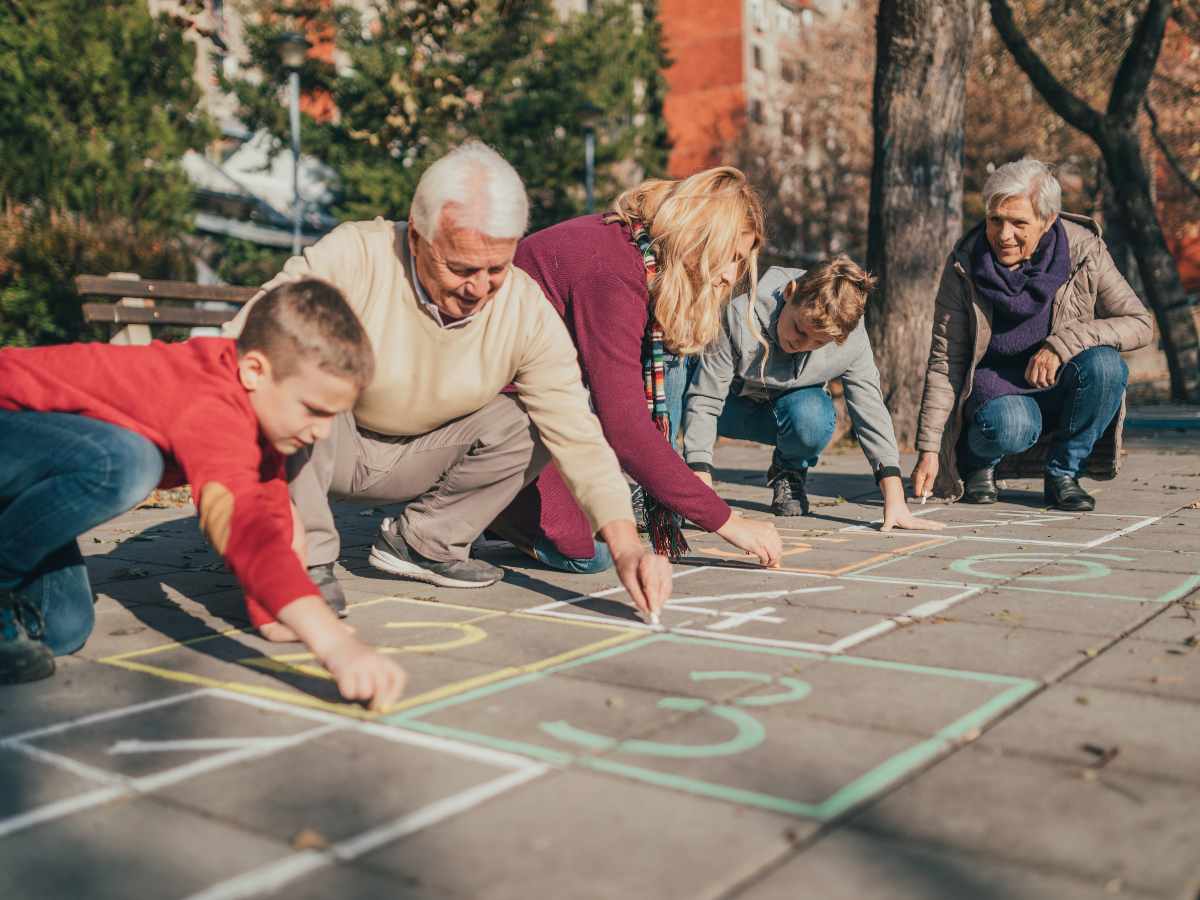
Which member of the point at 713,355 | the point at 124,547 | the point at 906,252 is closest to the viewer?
the point at 124,547

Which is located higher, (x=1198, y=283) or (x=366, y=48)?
(x=366, y=48)

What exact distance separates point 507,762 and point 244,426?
101 cm

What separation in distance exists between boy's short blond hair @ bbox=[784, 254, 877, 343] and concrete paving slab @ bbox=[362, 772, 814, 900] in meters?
3.22

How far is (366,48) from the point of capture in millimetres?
29672

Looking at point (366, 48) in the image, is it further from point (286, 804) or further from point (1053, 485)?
point (286, 804)

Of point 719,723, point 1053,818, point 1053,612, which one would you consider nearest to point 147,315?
point 1053,612

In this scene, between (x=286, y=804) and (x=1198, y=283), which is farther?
(x=1198, y=283)

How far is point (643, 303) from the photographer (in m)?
4.04


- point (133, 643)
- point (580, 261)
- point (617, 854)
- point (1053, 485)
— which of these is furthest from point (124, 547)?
point (1053, 485)

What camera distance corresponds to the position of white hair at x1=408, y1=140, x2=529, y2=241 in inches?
126

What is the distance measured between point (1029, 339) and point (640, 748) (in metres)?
4.16

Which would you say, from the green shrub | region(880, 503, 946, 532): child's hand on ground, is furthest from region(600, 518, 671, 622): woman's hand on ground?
the green shrub

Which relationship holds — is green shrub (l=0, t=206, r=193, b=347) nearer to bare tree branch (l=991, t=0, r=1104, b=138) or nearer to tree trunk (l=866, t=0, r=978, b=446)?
tree trunk (l=866, t=0, r=978, b=446)

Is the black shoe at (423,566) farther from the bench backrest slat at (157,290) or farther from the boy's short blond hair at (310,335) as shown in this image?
the bench backrest slat at (157,290)
